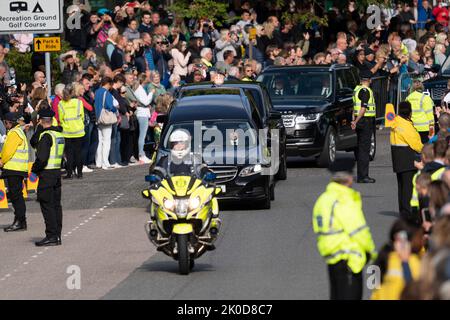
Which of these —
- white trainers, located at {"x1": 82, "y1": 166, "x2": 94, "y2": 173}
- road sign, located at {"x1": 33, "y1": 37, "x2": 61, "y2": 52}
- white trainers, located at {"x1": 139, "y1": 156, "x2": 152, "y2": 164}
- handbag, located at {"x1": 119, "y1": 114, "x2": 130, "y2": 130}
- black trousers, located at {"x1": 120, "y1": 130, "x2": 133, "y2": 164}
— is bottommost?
white trainers, located at {"x1": 139, "y1": 156, "x2": 152, "y2": 164}

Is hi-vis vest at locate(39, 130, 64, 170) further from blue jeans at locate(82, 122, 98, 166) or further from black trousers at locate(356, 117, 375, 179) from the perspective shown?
blue jeans at locate(82, 122, 98, 166)

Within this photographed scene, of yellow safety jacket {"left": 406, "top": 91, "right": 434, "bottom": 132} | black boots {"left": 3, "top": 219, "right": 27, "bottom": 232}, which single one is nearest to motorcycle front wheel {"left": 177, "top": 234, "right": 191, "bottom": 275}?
black boots {"left": 3, "top": 219, "right": 27, "bottom": 232}

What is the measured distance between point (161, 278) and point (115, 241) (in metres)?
3.48

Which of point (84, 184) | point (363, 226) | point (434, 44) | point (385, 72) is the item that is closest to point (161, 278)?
point (363, 226)

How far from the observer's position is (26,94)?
28.5 m

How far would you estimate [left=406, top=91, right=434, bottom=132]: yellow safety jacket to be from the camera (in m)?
24.1

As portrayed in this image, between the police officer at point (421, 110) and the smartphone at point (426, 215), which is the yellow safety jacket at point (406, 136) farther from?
the smartphone at point (426, 215)

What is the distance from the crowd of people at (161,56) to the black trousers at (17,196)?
1130 millimetres

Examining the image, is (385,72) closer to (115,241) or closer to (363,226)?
(115,241)

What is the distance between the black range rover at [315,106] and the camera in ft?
92.8

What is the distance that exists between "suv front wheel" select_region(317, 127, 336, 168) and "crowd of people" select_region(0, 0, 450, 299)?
2.83 meters

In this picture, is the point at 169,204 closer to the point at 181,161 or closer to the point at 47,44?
the point at 181,161

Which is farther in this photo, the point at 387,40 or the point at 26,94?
the point at 387,40

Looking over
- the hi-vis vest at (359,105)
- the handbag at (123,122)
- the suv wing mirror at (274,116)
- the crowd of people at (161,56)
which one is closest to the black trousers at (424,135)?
the hi-vis vest at (359,105)
